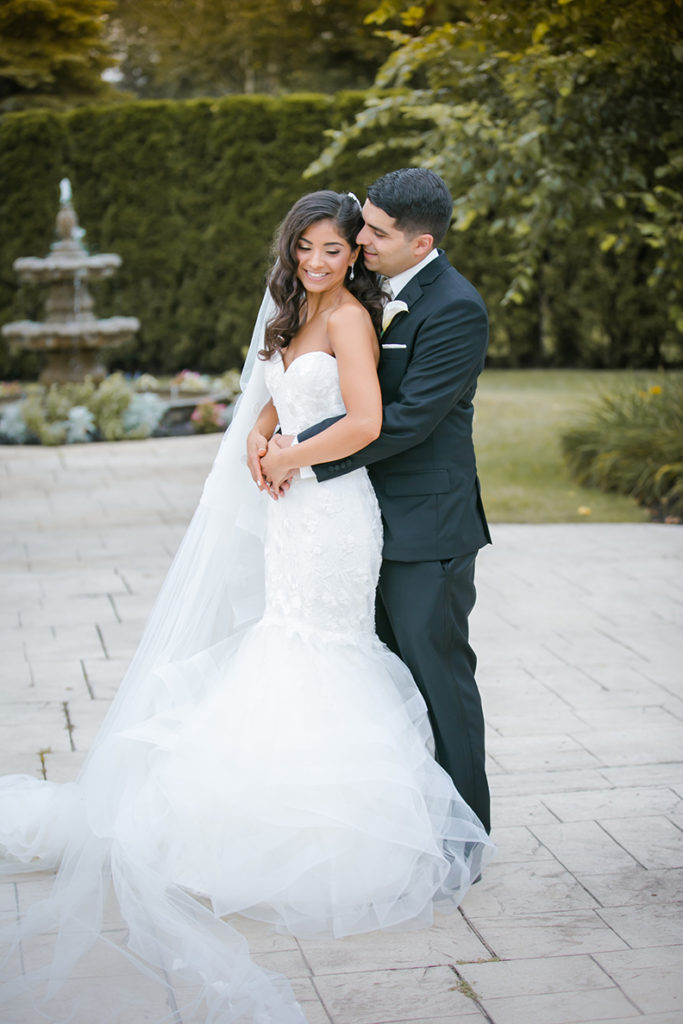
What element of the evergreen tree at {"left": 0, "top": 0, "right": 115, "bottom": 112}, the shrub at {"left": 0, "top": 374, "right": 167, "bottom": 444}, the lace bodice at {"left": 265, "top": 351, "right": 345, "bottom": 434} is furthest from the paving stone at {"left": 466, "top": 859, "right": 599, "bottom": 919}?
the evergreen tree at {"left": 0, "top": 0, "right": 115, "bottom": 112}

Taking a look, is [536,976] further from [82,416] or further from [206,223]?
[206,223]

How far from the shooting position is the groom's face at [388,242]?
267 cm

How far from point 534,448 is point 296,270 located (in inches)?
281

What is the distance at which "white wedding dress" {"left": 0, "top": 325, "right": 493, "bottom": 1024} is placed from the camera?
8.70 feet

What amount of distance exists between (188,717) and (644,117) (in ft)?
19.1

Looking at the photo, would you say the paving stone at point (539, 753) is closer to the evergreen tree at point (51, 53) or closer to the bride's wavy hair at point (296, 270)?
the bride's wavy hair at point (296, 270)


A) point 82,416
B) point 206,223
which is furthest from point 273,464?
point 206,223

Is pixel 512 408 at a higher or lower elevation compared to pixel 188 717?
lower

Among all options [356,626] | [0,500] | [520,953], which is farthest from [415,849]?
[0,500]

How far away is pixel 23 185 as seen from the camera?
1422 centimetres

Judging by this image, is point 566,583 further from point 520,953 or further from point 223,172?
point 223,172

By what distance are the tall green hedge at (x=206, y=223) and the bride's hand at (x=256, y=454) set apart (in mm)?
11375

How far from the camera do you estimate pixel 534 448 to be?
9.71 meters

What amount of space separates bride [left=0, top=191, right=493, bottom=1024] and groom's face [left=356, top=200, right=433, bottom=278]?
60 millimetres
